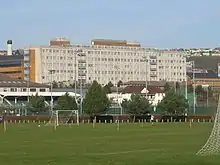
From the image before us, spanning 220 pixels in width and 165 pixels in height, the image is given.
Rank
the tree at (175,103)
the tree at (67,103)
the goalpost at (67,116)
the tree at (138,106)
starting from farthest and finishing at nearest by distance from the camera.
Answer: the tree at (67,103) < the tree at (175,103) < the tree at (138,106) < the goalpost at (67,116)

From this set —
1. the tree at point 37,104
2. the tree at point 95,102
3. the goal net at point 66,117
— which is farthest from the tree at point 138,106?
the tree at point 37,104

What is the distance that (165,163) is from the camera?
97.2 feet

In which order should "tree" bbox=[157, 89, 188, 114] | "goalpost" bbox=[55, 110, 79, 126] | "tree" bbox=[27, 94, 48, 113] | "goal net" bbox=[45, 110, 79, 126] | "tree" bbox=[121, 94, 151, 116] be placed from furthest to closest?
"tree" bbox=[27, 94, 48, 113]
"tree" bbox=[157, 89, 188, 114]
"tree" bbox=[121, 94, 151, 116]
"goalpost" bbox=[55, 110, 79, 126]
"goal net" bbox=[45, 110, 79, 126]

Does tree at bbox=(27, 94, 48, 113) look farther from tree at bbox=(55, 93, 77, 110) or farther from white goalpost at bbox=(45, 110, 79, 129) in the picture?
white goalpost at bbox=(45, 110, 79, 129)

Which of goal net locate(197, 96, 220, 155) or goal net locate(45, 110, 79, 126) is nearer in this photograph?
goal net locate(197, 96, 220, 155)

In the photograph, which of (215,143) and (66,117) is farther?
(66,117)

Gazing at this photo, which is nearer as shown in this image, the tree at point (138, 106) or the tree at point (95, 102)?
the tree at point (95, 102)

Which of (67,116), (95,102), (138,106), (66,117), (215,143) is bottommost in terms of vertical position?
(215,143)

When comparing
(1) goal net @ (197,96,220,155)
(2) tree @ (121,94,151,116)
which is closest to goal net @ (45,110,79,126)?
(2) tree @ (121,94,151,116)

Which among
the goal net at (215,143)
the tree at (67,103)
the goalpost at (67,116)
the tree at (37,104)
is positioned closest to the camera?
the goal net at (215,143)

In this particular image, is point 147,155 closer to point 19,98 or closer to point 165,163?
point 165,163

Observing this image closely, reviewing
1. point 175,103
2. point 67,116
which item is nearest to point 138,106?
point 175,103

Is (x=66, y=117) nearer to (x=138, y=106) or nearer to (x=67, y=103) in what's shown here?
(x=67, y=103)

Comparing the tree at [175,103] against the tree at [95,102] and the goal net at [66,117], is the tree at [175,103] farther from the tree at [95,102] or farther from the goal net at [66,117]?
the goal net at [66,117]
